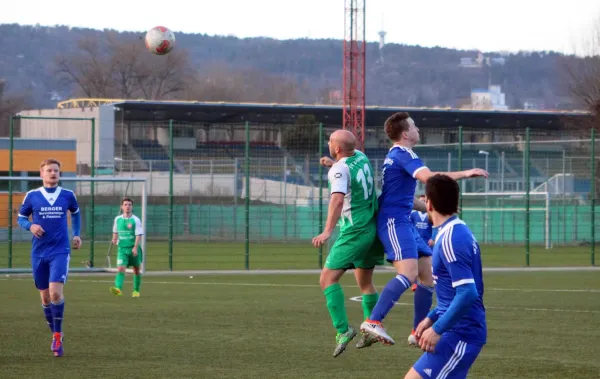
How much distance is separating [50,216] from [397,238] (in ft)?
13.1

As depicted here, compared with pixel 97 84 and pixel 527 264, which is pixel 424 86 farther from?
pixel 527 264

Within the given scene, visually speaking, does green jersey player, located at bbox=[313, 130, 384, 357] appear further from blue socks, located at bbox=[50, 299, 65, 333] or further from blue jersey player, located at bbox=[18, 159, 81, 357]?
blue jersey player, located at bbox=[18, 159, 81, 357]

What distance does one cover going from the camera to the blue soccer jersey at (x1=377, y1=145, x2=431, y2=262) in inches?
365

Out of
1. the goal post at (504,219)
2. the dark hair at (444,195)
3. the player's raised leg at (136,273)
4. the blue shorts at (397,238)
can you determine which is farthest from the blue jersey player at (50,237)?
the goal post at (504,219)

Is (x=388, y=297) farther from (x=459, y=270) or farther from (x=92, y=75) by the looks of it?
(x=92, y=75)

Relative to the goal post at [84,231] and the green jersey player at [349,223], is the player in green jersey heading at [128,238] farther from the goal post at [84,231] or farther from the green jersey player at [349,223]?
the green jersey player at [349,223]

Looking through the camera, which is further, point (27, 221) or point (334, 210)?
point (27, 221)

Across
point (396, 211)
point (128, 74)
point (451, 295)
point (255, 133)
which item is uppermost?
point (128, 74)

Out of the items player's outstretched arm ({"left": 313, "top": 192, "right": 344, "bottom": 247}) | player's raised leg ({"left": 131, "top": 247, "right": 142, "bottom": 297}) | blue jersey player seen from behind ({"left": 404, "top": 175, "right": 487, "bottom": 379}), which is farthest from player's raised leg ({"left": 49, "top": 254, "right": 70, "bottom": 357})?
player's raised leg ({"left": 131, "top": 247, "right": 142, "bottom": 297})

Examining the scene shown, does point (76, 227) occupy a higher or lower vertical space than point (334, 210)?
→ lower

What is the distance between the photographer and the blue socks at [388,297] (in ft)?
28.6

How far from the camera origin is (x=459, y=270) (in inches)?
222

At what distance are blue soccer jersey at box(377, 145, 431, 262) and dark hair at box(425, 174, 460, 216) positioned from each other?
345 centimetres

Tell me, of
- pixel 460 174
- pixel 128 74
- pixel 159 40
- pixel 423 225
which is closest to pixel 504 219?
pixel 159 40
